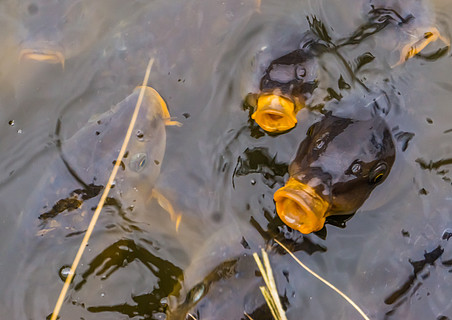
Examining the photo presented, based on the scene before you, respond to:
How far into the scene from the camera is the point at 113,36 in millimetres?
4410

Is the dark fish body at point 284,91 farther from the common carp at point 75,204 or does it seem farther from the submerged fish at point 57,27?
the submerged fish at point 57,27

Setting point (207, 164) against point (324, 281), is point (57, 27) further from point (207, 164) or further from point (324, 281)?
point (324, 281)

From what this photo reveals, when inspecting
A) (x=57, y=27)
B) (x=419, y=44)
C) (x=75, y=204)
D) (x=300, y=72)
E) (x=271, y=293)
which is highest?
(x=57, y=27)

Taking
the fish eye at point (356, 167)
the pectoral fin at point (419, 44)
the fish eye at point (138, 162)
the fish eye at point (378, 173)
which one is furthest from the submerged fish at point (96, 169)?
the pectoral fin at point (419, 44)

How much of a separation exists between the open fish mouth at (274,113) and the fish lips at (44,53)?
179 cm

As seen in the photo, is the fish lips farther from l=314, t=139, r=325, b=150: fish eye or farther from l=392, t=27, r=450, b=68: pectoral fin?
l=392, t=27, r=450, b=68: pectoral fin

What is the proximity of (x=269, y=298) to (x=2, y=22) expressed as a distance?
3293 millimetres

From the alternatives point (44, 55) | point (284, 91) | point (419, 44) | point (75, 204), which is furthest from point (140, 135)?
point (419, 44)

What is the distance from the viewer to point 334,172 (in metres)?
3.41

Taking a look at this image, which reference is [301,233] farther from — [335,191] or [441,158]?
[441,158]

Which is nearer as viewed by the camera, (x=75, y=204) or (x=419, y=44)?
(x=75, y=204)

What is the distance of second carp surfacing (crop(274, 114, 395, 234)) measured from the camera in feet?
11.1

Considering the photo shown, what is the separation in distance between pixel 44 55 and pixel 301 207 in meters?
2.57

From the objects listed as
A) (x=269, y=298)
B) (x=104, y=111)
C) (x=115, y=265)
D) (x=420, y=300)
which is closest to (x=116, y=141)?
(x=104, y=111)
